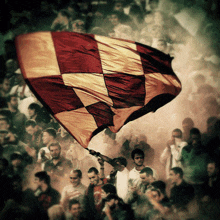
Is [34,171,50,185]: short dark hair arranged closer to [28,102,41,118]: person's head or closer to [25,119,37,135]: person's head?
[25,119,37,135]: person's head

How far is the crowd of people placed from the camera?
5734 mm

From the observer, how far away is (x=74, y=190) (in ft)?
19.3

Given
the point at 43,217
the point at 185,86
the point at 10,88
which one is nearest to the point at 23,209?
the point at 43,217

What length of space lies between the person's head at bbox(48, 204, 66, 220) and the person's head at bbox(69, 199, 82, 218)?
0.79ft

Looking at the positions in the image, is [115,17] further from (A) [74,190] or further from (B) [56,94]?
(A) [74,190]

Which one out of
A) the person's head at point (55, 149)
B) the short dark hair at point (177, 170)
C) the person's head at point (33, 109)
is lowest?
the person's head at point (55, 149)

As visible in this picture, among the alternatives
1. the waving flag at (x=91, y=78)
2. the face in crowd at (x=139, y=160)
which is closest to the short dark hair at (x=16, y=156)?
the waving flag at (x=91, y=78)

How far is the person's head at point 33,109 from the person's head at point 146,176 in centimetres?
351

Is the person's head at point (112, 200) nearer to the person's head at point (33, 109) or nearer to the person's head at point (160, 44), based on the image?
the person's head at point (33, 109)

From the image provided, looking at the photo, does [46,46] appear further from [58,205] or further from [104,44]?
[58,205]

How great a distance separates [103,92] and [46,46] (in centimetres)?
152

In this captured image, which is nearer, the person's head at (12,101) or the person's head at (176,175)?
the person's head at (176,175)

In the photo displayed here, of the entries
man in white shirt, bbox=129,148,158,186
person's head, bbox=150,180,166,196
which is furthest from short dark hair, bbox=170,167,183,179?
man in white shirt, bbox=129,148,158,186

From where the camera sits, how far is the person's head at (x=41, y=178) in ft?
19.2
